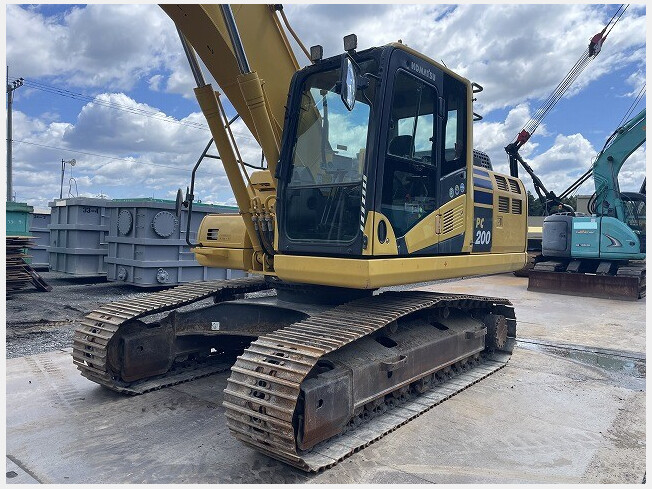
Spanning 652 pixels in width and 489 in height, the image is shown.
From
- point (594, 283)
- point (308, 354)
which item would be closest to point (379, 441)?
point (308, 354)

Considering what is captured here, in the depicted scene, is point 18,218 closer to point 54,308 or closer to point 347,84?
point 54,308

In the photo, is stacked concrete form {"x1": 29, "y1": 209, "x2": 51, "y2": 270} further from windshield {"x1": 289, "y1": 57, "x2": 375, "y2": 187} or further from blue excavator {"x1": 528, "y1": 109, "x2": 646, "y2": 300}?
blue excavator {"x1": 528, "y1": 109, "x2": 646, "y2": 300}

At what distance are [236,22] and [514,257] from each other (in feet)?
13.0

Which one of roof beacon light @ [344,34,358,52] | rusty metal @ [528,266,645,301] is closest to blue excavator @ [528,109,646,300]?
rusty metal @ [528,266,645,301]

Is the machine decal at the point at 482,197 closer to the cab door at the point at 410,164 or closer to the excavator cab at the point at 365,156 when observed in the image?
the excavator cab at the point at 365,156

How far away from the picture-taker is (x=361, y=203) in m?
3.95

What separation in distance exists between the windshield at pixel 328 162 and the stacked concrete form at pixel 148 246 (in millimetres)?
6550

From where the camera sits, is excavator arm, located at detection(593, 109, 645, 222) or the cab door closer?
the cab door

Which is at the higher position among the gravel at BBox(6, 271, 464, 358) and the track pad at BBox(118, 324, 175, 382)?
the track pad at BBox(118, 324, 175, 382)

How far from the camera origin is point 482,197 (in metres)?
5.40

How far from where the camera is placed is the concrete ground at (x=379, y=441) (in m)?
3.37

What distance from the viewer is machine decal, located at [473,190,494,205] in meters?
5.28

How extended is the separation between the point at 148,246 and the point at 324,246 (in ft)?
24.4

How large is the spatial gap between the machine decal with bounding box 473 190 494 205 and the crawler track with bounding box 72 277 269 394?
104 inches
